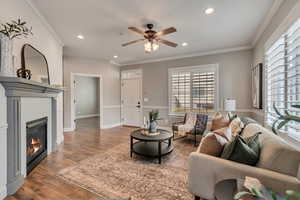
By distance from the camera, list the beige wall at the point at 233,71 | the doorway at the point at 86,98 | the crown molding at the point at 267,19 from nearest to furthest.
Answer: the crown molding at the point at 267,19
the beige wall at the point at 233,71
the doorway at the point at 86,98

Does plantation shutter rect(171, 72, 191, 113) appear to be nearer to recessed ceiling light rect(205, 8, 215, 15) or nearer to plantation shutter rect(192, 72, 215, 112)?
plantation shutter rect(192, 72, 215, 112)

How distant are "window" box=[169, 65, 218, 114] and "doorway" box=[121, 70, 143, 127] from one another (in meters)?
1.45

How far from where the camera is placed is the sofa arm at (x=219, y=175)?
118 cm

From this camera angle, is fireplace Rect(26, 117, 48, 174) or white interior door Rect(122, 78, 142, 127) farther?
white interior door Rect(122, 78, 142, 127)

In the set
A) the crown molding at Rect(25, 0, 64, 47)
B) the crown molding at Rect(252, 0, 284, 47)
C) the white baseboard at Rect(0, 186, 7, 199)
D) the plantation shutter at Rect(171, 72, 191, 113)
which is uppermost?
the crown molding at Rect(25, 0, 64, 47)

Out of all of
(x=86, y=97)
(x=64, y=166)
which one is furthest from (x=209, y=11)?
(x=86, y=97)

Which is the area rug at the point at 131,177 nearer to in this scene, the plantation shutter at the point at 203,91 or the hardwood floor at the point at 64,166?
the hardwood floor at the point at 64,166

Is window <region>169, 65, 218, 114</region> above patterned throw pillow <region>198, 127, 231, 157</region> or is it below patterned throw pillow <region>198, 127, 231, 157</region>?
above

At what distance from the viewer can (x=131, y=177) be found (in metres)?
2.25

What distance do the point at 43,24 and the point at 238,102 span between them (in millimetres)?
5404

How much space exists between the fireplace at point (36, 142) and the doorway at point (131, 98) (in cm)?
349

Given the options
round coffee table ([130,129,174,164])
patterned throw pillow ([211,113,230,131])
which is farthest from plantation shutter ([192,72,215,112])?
round coffee table ([130,129,174,164])

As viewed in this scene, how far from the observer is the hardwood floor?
6.03 ft

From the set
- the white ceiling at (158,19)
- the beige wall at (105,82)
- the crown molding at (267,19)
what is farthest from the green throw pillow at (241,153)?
the beige wall at (105,82)
